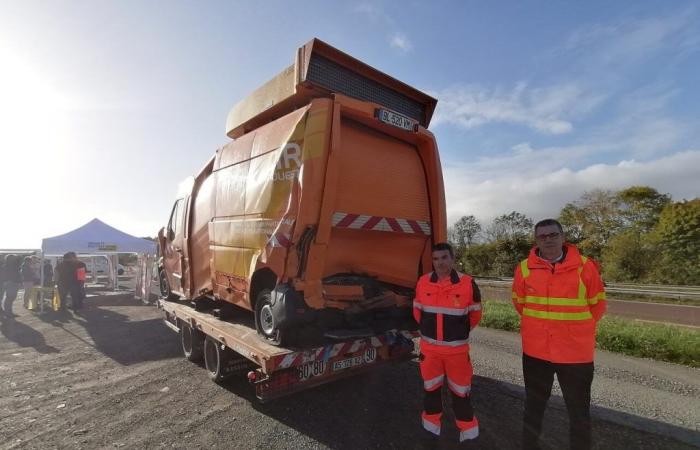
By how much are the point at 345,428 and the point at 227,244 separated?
7.94 feet

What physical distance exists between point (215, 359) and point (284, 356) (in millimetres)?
1994

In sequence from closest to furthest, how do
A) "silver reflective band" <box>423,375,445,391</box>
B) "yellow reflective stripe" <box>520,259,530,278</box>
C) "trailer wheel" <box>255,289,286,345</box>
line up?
1. "yellow reflective stripe" <box>520,259,530,278</box>
2. "silver reflective band" <box>423,375,445,391</box>
3. "trailer wheel" <box>255,289,286,345</box>

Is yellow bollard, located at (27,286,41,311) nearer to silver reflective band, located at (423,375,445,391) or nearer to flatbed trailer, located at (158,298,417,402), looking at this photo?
flatbed trailer, located at (158,298,417,402)

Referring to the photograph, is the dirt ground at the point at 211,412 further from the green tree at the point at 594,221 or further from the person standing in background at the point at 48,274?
the green tree at the point at 594,221

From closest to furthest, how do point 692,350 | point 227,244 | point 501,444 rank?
point 501,444 < point 227,244 < point 692,350

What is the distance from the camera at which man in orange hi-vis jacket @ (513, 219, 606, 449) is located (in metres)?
2.71

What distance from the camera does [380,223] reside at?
416 cm

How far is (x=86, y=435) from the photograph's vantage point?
11.8 feet

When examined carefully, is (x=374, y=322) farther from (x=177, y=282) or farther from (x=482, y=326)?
(x=482, y=326)

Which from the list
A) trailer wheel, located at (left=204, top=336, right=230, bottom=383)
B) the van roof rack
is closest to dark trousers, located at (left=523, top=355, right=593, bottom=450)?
the van roof rack

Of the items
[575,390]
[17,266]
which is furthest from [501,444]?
[17,266]

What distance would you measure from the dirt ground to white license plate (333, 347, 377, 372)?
53 cm

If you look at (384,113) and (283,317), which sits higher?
(384,113)

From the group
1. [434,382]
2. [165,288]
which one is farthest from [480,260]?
[434,382]
